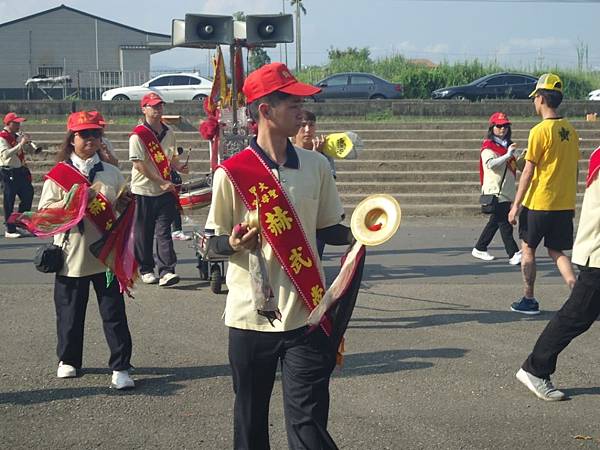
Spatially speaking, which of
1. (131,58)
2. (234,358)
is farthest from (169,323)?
(131,58)

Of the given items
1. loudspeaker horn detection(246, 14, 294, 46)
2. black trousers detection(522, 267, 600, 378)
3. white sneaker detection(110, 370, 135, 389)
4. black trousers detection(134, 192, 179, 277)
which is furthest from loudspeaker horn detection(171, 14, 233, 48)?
black trousers detection(522, 267, 600, 378)

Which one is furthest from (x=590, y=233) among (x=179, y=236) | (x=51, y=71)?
(x=51, y=71)

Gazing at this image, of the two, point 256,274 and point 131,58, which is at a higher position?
point 131,58

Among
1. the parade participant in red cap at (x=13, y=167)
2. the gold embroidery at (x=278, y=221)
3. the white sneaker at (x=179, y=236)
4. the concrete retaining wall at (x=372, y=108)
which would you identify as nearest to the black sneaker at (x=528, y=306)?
the gold embroidery at (x=278, y=221)

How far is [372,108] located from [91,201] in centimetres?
1764

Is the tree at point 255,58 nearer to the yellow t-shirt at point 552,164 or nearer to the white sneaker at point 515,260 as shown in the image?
the yellow t-shirt at point 552,164

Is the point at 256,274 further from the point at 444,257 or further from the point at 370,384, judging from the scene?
the point at 444,257

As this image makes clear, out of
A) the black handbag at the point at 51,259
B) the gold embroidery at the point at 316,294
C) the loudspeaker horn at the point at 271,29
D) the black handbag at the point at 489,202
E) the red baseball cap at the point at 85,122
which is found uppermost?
the loudspeaker horn at the point at 271,29

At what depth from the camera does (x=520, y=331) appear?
7.67 m

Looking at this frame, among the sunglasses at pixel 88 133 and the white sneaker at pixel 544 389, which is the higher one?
the sunglasses at pixel 88 133

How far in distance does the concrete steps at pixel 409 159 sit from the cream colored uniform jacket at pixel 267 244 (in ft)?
36.5

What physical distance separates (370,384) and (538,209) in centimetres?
248

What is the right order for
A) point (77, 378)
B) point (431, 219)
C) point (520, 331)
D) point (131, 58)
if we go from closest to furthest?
point (77, 378) < point (520, 331) < point (431, 219) < point (131, 58)

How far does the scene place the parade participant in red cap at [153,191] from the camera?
955 cm
